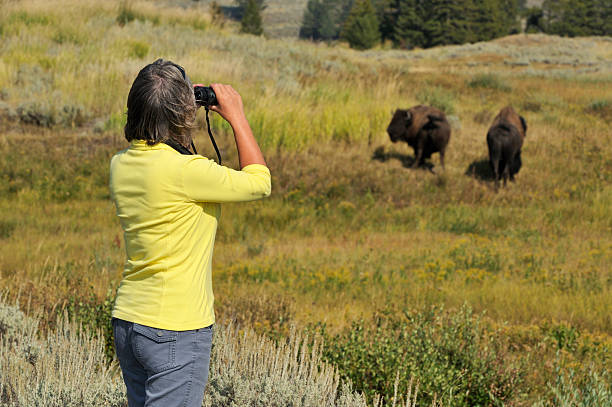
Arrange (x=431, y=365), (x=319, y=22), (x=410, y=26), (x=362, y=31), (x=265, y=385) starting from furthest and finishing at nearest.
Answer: (x=319, y=22) < (x=410, y=26) < (x=362, y=31) < (x=431, y=365) < (x=265, y=385)

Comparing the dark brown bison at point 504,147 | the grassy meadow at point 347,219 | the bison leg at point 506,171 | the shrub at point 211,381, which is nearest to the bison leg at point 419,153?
the grassy meadow at point 347,219

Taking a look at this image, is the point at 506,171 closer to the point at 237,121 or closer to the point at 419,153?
the point at 419,153

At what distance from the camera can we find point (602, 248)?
29.1 feet

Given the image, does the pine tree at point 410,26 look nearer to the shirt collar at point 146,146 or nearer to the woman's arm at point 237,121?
the woman's arm at point 237,121

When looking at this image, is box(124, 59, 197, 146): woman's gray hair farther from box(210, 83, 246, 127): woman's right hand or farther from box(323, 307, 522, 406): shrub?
box(323, 307, 522, 406): shrub

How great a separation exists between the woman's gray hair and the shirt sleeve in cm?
16

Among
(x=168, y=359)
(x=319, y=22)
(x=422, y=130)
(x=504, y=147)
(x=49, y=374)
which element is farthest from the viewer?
(x=319, y=22)

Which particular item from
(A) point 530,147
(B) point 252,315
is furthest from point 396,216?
(A) point 530,147

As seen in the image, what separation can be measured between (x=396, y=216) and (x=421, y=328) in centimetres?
590

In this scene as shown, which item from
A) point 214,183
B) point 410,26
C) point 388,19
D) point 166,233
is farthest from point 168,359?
point 388,19

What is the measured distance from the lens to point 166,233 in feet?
8.02

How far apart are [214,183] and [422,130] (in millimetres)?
11364

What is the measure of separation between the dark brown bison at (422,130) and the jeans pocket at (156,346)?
11356mm

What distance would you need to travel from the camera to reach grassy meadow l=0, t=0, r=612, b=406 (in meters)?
5.08
